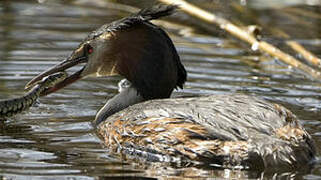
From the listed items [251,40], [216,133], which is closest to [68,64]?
[216,133]

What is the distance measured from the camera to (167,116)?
6977 millimetres

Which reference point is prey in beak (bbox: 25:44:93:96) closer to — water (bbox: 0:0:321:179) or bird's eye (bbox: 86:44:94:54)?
bird's eye (bbox: 86:44:94:54)

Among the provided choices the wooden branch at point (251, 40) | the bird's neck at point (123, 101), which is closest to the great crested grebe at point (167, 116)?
the bird's neck at point (123, 101)

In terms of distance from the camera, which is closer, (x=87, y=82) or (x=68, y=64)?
(x=68, y=64)

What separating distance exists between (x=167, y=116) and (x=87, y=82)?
2.70 metres

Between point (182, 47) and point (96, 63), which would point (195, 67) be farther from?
point (96, 63)

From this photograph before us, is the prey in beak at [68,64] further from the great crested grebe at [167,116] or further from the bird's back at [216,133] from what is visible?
the bird's back at [216,133]

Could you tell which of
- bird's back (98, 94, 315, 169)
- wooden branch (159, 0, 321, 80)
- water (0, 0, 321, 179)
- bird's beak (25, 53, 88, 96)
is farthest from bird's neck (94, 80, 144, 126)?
wooden branch (159, 0, 321, 80)

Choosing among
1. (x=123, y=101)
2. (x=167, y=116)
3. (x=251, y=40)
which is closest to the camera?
(x=167, y=116)

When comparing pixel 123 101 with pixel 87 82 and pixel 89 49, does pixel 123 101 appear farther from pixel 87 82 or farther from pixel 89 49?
pixel 87 82

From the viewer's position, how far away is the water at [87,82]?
21.7ft

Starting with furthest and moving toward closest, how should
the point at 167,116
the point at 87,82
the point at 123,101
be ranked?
the point at 87,82 < the point at 123,101 < the point at 167,116

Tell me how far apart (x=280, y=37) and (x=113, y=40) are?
13.9 feet

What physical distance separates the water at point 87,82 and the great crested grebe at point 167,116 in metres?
0.15
